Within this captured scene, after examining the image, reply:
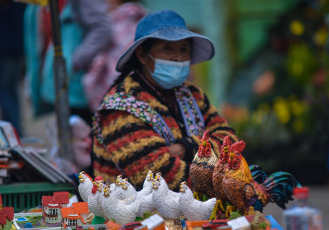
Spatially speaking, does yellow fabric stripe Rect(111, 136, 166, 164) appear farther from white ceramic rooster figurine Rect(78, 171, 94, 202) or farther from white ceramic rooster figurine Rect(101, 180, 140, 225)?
white ceramic rooster figurine Rect(101, 180, 140, 225)

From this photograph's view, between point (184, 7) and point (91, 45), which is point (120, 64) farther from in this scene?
point (184, 7)

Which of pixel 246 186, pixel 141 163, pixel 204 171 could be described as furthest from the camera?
pixel 141 163

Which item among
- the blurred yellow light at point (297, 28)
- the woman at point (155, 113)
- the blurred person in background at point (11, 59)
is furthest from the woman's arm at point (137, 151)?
the blurred yellow light at point (297, 28)

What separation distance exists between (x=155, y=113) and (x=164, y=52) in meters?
0.36

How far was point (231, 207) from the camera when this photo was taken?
2.75 metres

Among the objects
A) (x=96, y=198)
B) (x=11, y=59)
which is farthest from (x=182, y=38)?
(x=11, y=59)

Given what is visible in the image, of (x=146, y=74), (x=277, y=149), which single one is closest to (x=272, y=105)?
(x=277, y=149)

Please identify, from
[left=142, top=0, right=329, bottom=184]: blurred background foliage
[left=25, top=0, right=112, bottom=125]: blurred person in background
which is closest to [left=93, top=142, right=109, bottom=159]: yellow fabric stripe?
[left=25, top=0, right=112, bottom=125]: blurred person in background

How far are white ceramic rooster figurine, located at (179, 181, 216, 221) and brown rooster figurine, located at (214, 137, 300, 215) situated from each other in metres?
0.09

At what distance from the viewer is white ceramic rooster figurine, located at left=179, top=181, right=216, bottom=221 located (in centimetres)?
277

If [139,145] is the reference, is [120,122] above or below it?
above

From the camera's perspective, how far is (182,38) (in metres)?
3.71

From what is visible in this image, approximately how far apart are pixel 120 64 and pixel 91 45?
2316 mm

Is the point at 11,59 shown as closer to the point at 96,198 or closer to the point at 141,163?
the point at 141,163
